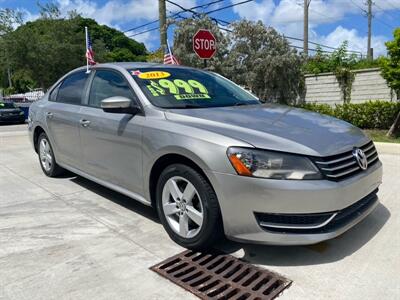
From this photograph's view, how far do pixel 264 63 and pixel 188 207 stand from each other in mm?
11409

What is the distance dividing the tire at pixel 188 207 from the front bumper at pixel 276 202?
0.11 m

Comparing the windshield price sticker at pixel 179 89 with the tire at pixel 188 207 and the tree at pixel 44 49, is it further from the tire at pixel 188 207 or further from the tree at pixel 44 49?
the tree at pixel 44 49

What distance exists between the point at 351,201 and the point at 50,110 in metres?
4.02

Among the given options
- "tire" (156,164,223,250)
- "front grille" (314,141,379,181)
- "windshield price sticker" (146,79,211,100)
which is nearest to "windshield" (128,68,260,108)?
"windshield price sticker" (146,79,211,100)

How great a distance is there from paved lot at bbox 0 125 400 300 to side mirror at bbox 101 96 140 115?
1.12 metres

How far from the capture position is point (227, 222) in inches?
116

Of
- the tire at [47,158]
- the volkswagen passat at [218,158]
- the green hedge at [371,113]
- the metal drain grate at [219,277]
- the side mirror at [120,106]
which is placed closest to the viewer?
the metal drain grate at [219,277]

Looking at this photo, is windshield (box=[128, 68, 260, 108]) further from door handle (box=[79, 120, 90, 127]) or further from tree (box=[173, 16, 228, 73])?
tree (box=[173, 16, 228, 73])

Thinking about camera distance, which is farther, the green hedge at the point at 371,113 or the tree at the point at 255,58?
the tree at the point at 255,58

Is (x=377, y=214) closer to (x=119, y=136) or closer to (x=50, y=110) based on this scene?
(x=119, y=136)

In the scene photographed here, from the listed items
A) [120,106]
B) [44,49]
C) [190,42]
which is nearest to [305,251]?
[120,106]

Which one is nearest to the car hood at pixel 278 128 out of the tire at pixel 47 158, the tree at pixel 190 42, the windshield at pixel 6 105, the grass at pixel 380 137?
the tire at pixel 47 158

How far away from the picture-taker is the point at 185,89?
4012mm

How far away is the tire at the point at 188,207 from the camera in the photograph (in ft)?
9.91
